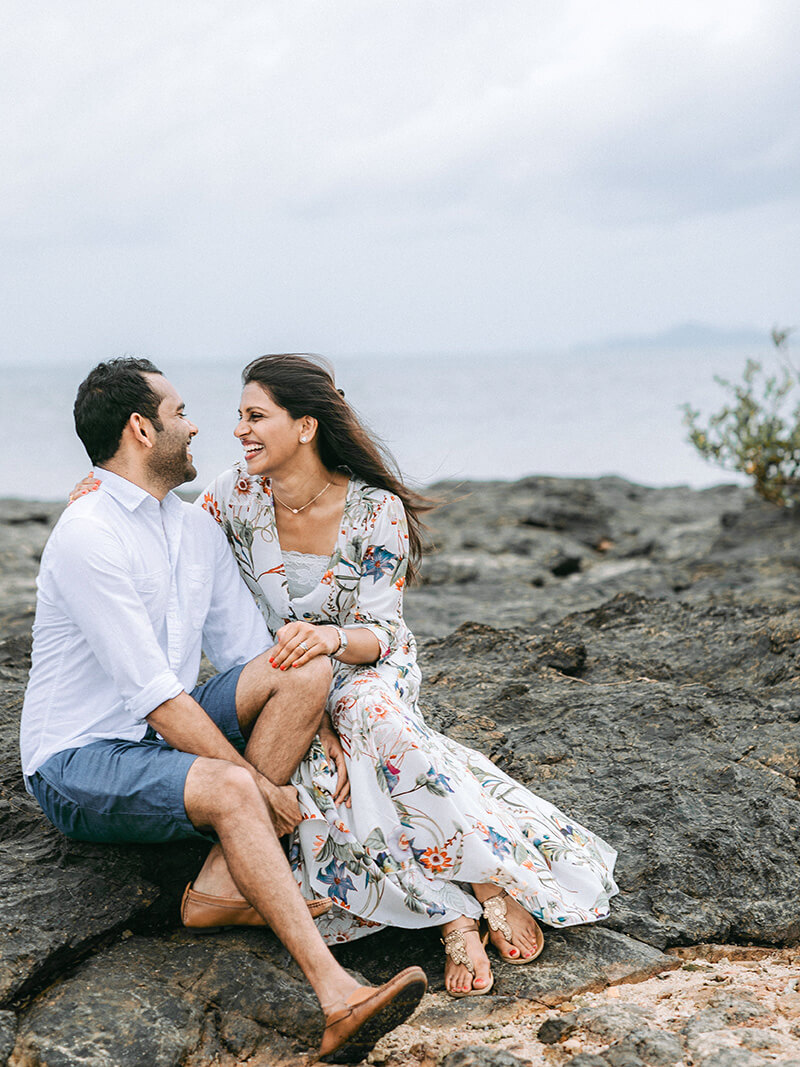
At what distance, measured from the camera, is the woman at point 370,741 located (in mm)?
2949

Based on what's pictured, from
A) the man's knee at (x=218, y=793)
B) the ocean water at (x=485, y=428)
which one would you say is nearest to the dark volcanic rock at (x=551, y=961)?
the man's knee at (x=218, y=793)

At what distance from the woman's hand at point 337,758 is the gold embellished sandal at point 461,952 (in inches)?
18.5

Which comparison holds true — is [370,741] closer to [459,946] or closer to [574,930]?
[459,946]

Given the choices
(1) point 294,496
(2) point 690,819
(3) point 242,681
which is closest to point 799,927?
(2) point 690,819

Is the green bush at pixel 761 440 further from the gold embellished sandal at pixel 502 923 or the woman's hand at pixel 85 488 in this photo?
the woman's hand at pixel 85 488

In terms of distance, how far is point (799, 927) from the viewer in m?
3.20

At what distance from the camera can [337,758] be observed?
3.03 metres

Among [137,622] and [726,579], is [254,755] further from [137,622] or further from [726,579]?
[726,579]

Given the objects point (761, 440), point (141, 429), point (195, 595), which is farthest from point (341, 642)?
point (761, 440)

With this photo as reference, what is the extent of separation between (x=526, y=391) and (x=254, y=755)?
45.2 meters

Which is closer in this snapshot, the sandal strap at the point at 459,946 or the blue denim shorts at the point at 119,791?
the blue denim shorts at the point at 119,791

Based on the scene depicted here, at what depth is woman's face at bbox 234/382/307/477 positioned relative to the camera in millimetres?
3434

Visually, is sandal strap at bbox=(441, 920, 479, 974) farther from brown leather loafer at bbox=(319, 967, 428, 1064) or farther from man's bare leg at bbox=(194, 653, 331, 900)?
man's bare leg at bbox=(194, 653, 331, 900)

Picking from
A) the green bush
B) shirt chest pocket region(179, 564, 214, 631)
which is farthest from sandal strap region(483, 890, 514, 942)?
the green bush
